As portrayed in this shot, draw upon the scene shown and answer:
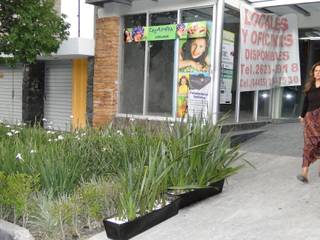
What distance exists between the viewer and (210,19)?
1091 centimetres

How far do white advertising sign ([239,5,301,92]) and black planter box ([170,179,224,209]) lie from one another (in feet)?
16.2

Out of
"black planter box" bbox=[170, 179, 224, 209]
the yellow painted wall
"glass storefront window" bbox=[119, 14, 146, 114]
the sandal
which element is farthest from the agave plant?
the yellow painted wall

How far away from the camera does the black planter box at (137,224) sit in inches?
214

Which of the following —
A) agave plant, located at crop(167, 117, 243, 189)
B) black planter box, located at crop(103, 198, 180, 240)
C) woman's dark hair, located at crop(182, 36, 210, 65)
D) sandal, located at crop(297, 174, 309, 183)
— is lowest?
black planter box, located at crop(103, 198, 180, 240)

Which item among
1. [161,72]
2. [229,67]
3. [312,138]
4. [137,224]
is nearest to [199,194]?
[137,224]

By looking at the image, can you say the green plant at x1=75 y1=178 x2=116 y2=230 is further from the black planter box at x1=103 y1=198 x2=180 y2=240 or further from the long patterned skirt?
the long patterned skirt

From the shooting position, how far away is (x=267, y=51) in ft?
39.7

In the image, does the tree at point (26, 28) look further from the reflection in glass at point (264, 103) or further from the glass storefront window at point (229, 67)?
the reflection in glass at point (264, 103)

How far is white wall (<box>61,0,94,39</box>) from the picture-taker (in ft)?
45.0

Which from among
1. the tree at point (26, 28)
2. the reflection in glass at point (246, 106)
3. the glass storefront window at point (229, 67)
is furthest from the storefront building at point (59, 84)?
the reflection in glass at point (246, 106)

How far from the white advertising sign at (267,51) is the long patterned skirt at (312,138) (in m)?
4.31

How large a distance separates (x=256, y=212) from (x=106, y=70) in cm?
778

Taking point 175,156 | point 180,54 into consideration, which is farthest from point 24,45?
point 175,156

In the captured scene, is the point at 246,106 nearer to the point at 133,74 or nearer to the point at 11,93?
the point at 133,74
